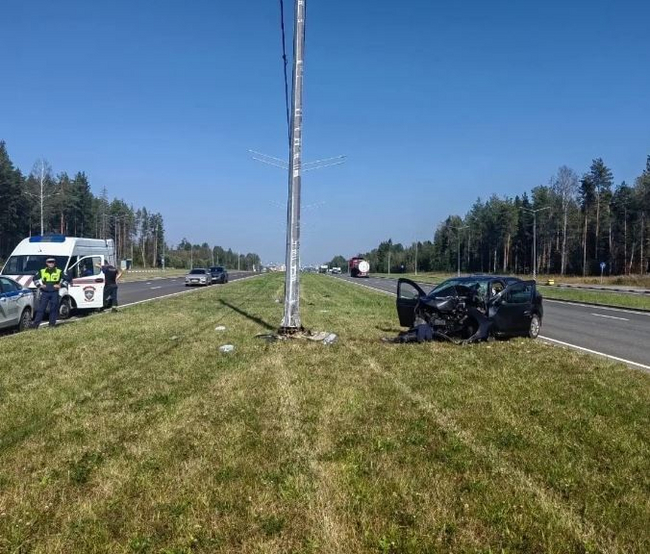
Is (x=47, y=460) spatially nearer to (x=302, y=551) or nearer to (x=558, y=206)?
(x=302, y=551)

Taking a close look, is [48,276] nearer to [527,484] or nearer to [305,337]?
[305,337]

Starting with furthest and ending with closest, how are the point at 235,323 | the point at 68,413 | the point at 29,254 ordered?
the point at 29,254 → the point at 235,323 → the point at 68,413

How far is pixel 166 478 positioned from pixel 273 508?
102 cm

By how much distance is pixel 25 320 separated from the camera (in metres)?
15.2

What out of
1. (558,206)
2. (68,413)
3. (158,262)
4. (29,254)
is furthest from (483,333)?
(158,262)

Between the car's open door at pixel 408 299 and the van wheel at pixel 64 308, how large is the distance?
1088cm

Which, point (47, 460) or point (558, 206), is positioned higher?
point (558, 206)

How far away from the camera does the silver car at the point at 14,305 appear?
14.0 meters

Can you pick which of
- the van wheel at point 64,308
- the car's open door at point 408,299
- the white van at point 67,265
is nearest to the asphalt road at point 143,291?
the white van at point 67,265

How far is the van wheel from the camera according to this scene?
1789 centimetres

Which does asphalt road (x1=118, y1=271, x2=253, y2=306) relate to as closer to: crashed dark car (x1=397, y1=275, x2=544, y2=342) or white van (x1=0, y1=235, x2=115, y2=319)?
white van (x1=0, y1=235, x2=115, y2=319)

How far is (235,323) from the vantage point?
15.8 metres

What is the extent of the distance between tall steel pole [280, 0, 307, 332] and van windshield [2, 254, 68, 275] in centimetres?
965

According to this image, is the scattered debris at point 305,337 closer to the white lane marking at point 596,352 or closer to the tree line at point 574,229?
the white lane marking at point 596,352
